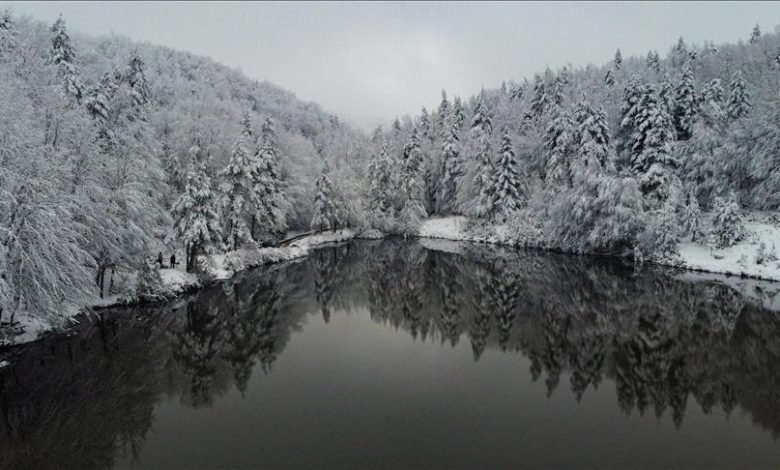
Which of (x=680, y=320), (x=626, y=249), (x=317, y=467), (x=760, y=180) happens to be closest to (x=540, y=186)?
(x=626, y=249)

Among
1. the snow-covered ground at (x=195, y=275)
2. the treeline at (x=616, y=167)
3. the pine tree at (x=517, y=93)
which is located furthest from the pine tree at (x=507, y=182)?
the pine tree at (x=517, y=93)

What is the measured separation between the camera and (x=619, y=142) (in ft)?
172

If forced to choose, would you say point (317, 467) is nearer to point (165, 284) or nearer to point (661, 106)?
point (165, 284)

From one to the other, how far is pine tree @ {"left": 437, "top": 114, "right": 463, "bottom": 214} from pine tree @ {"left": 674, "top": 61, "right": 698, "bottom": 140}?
27.1 meters

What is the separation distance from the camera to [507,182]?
5709 centimetres

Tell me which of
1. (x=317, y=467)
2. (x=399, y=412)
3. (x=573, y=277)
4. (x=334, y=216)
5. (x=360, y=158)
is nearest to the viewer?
(x=317, y=467)

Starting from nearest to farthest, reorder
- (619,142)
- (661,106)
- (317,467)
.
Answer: (317,467), (661,106), (619,142)

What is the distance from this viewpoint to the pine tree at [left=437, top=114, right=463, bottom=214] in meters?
67.9

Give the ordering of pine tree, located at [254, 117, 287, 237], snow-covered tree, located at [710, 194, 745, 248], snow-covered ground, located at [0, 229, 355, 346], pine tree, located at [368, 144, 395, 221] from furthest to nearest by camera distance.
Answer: pine tree, located at [368, 144, 395, 221] → pine tree, located at [254, 117, 287, 237] → snow-covered tree, located at [710, 194, 745, 248] → snow-covered ground, located at [0, 229, 355, 346]

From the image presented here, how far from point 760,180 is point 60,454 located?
53.7m

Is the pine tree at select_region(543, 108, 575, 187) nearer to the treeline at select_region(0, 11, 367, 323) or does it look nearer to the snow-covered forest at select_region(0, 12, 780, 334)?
the snow-covered forest at select_region(0, 12, 780, 334)

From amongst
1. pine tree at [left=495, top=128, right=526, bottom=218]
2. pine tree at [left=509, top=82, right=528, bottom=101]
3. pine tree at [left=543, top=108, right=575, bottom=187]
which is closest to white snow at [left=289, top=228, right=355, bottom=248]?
pine tree at [left=495, top=128, right=526, bottom=218]

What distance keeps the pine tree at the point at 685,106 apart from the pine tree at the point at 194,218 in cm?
4863

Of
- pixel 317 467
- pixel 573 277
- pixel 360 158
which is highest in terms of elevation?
pixel 360 158
